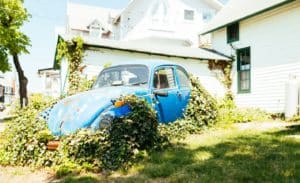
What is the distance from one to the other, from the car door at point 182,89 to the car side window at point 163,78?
0.68ft

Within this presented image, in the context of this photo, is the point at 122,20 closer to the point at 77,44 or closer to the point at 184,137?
the point at 77,44

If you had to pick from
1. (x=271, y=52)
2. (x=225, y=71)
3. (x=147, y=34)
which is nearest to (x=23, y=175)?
(x=271, y=52)

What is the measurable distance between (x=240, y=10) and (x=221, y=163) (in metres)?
13.7

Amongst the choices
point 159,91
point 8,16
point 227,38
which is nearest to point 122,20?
point 8,16

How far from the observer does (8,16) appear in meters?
25.6

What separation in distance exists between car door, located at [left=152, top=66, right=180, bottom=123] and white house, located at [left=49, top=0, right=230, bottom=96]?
0.69 m

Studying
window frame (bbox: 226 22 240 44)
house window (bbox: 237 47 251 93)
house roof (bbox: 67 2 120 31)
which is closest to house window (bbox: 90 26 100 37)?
house roof (bbox: 67 2 120 31)

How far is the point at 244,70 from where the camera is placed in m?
17.6

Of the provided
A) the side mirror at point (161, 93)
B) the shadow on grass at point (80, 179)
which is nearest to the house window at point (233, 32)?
the side mirror at point (161, 93)

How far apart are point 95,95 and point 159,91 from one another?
5.32 ft

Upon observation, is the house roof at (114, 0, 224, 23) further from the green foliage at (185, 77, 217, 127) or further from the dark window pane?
the green foliage at (185, 77, 217, 127)

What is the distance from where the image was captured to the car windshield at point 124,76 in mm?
8625

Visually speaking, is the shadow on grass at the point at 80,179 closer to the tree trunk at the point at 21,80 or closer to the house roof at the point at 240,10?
the house roof at the point at 240,10

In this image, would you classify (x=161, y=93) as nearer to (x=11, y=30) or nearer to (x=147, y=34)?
(x=11, y=30)
